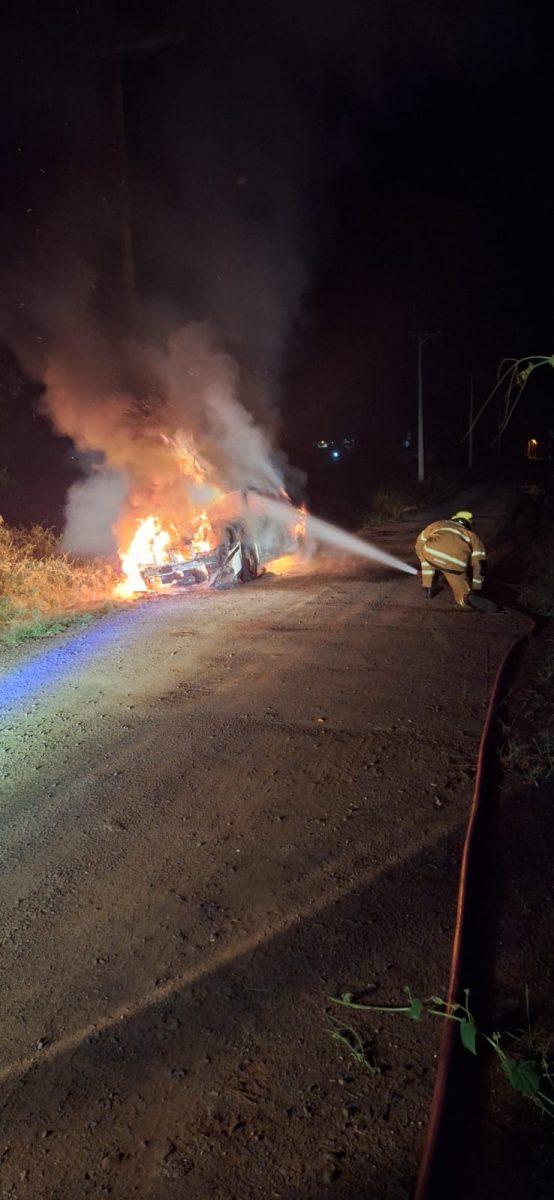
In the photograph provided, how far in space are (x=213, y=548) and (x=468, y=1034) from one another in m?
9.26

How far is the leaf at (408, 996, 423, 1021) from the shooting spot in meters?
2.54

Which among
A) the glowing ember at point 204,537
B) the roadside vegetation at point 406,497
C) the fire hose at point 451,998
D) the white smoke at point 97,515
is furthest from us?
the roadside vegetation at point 406,497

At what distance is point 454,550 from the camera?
26.6 ft

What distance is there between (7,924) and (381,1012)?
1891 mm

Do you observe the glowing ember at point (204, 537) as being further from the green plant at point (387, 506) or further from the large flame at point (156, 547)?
the green plant at point (387, 506)

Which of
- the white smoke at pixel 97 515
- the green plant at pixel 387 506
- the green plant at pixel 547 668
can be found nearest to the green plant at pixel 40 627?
the white smoke at pixel 97 515

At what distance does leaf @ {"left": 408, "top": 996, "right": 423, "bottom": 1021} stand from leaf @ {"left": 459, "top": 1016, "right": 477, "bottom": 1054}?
0.55 feet

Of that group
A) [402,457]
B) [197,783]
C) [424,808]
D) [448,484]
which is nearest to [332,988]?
[424,808]

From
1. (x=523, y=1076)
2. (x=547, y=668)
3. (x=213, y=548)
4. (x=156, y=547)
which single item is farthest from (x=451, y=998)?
(x=156, y=547)

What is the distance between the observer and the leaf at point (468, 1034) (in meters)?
2.35

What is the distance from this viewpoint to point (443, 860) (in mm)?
3436

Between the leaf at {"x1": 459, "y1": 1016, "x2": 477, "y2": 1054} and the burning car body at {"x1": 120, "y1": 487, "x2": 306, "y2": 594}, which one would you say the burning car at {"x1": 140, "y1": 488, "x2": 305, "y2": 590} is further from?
the leaf at {"x1": 459, "y1": 1016, "x2": 477, "y2": 1054}

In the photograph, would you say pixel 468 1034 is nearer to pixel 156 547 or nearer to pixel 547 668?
pixel 547 668

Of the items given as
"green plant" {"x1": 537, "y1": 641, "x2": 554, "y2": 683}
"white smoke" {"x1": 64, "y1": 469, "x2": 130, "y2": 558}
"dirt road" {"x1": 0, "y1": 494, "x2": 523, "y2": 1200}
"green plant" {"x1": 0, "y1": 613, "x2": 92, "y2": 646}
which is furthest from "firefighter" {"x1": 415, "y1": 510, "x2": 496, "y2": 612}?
"white smoke" {"x1": 64, "y1": 469, "x2": 130, "y2": 558}
